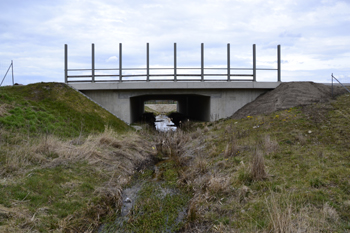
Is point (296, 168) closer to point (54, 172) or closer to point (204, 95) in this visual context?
point (54, 172)

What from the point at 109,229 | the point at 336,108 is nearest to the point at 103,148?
the point at 109,229

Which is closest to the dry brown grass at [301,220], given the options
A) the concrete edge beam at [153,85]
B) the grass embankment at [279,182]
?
the grass embankment at [279,182]

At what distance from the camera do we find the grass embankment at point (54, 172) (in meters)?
5.39

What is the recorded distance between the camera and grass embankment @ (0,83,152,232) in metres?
5.39

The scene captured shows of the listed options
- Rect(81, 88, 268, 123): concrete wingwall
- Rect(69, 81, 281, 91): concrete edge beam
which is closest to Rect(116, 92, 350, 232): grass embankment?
Rect(69, 81, 281, 91): concrete edge beam

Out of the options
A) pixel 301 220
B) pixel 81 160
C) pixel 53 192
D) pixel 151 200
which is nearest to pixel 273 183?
pixel 301 220

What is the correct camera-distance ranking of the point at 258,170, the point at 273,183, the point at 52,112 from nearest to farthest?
the point at 273,183 → the point at 258,170 → the point at 52,112

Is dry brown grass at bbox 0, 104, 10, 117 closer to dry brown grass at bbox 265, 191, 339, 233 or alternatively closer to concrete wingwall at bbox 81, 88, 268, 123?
concrete wingwall at bbox 81, 88, 268, 123

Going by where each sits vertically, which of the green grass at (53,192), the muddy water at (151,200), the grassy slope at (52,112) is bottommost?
the muddy water at (151,200)

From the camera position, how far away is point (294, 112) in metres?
14.4

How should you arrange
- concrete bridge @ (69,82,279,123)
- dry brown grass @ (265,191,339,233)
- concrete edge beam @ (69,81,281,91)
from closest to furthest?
dry brown grass @ (265,191,339,233), concrete edge beam @ (69,81,281,91), concrete bridge @ (69,82,279,123)

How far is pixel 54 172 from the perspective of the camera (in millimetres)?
7398

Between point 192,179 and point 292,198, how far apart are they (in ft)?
11.6

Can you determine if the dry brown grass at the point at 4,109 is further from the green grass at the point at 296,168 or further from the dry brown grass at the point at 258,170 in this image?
the dry brown grass at the point at 258,170
